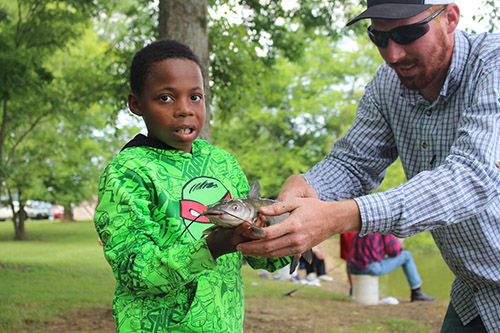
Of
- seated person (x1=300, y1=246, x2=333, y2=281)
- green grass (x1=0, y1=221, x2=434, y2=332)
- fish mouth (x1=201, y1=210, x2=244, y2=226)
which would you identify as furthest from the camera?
seated person (x1=300, y1=246, x2=333, y2=281)

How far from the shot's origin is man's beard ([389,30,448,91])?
8.66 ft

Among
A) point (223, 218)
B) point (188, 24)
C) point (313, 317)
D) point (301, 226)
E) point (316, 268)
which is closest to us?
point (223, 218)

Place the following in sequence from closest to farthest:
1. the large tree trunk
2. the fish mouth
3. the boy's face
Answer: the fish mouth, the boy's face, the large tree trunk

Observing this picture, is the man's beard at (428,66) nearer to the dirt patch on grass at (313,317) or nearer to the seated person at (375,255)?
the dirt patch on grass at (313,317)

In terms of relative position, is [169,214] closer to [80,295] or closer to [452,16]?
[452,16]

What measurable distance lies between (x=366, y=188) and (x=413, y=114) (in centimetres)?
58

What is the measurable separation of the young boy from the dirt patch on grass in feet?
15.8

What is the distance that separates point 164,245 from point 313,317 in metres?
6.48

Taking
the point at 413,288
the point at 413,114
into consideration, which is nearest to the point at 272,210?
the point at 413,114

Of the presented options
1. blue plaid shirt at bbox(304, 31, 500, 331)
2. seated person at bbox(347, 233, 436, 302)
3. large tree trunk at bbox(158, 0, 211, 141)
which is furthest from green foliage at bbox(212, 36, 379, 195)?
blue plaid shirt at bbox(304, 31, 500, 331)

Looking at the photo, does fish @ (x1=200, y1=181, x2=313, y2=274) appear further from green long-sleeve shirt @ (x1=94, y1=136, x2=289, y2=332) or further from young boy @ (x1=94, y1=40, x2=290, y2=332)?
green long-sleeve shirt @ (x1=94, y1=136, x2=289, y2=332)

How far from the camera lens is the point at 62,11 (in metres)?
10.7

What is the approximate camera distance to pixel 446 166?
2096 millimetres

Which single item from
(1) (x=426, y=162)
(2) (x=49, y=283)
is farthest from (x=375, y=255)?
(1) (x=426, y=162)
